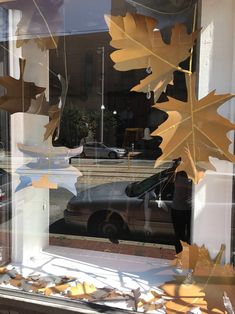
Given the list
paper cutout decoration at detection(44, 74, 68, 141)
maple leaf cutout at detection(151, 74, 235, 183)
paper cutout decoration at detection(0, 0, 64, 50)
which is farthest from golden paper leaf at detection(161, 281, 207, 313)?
paper cutout decoration at detection(0, 0, 64, 50)

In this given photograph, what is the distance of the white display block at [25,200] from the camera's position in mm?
2277

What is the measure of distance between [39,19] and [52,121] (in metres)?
0.69

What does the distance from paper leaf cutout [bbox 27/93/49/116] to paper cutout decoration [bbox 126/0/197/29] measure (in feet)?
2.91

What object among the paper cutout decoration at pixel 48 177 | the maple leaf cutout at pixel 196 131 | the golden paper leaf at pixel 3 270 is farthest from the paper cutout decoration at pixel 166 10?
the golden paper leaf at pixel 3 270

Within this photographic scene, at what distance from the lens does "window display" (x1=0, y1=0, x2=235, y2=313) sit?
5.11 feet

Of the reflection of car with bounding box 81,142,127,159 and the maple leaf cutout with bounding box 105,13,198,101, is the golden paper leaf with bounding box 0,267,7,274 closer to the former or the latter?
the reflection of car with bounding box 81,142,127,159

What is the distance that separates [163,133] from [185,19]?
61 cm

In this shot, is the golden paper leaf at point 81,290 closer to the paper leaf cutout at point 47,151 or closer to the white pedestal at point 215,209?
the white pedestal at point 215,209

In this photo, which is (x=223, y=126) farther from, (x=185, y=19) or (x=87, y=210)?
(x=87, y=210)

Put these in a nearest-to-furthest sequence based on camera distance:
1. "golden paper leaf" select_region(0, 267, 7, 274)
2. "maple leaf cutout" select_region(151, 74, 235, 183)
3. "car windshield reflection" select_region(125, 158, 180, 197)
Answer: "maple leaf cutout" select_region(151, 74, 235, 183) → "car windshield reflection" select_region(125, 158, 180, 197) → "golden paper leaf" select_region(0, 267, 7, 274)

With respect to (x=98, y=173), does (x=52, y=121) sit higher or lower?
higher

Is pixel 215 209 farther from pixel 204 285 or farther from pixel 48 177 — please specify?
pixel 48 177

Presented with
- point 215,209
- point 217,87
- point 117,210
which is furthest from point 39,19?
point 117,210

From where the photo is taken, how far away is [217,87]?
5.13ft
